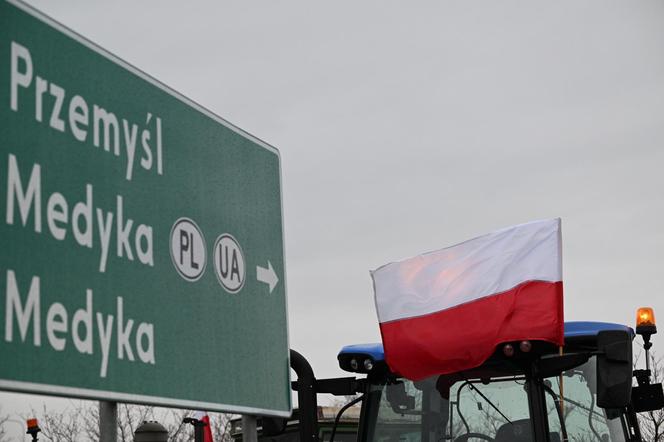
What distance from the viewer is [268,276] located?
354 cm

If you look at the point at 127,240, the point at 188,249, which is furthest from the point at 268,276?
the point at 127,240

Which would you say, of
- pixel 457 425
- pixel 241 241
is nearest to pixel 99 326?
pixel 241 241

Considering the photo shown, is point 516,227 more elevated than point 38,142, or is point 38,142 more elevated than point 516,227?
point 516,227

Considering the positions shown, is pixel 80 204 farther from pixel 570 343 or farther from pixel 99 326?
pixel 570 343

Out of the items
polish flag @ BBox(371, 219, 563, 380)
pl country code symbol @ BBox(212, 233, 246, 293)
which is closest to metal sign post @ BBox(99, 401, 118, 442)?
pl country code symbol @ BBox(212, 233, 246, 293)

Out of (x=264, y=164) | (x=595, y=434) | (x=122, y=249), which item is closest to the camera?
(x=122, y=249)

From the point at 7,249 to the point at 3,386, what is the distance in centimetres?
32

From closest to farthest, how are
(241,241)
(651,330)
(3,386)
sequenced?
(3,386)
(241,241)
(651,330)

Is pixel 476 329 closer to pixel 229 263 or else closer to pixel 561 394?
pixel 561 394

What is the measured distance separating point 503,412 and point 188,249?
438 centimetres

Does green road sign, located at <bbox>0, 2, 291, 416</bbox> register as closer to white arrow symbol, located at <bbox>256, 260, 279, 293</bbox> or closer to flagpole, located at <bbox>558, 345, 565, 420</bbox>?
white arrow symbol, located at <bbox>256, 260, 279, 293</bbox>

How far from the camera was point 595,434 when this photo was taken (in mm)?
6961

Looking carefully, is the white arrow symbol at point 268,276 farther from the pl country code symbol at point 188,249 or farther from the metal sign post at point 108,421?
the metal sign post at point 108,421

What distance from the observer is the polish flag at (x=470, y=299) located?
6934 millimetres
